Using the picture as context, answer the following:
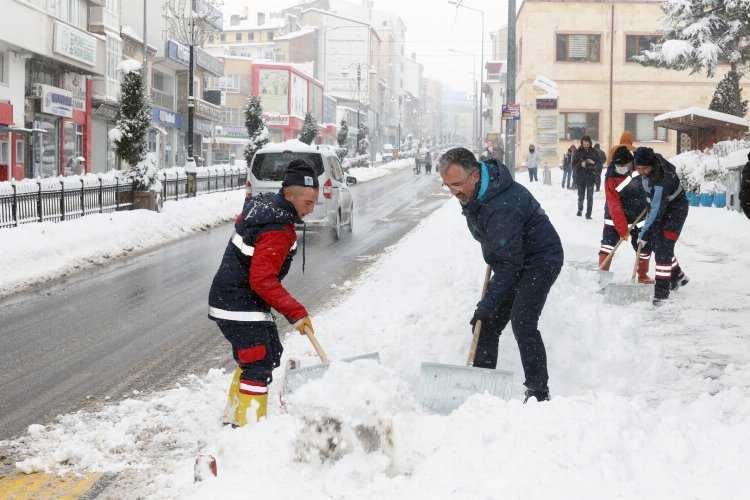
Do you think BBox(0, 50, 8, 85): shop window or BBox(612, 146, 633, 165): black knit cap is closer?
BBox(612, 146, 633, 165): black knit cap

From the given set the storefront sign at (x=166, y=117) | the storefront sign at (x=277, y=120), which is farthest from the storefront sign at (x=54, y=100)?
the storefront sign at (x=277, y=120)

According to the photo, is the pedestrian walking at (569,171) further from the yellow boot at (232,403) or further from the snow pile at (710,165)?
the yellow boot at (232,403)

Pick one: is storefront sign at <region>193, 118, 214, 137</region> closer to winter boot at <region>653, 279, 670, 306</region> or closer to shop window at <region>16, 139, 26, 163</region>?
shop window at <region>16, 139, 26, 163</region>

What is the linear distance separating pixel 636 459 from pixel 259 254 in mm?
2044

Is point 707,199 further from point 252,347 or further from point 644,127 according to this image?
point 644,127

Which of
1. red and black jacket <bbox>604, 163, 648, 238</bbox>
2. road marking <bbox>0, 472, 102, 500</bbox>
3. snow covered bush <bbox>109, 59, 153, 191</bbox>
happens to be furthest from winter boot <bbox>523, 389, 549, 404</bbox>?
snow covered bush <bbox>109, 59, 153, 191</bbox>

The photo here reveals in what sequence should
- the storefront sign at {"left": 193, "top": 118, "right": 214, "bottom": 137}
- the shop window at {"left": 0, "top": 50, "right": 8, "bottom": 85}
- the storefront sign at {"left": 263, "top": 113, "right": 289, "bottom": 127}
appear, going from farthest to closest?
1. the storefront sign at {"left": 263, "top": 113, "right": 289, "bottom": 127}
2. the storefront sign at {"left": 193, "top": 118, "right": 214, "bottom": 137}
3. the shop window at {"left": 0, "top": 50, "right": 8, "bottom": 85}

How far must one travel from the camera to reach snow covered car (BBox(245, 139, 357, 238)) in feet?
53.3

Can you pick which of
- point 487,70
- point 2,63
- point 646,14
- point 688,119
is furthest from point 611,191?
point 487,70

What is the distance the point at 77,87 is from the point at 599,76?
2683cm

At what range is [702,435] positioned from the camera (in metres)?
4.11

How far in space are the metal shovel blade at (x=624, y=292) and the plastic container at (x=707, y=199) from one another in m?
13.2

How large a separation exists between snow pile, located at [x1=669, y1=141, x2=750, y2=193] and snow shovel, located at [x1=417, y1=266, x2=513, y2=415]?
17433mm

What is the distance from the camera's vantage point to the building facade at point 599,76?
1874 inches
